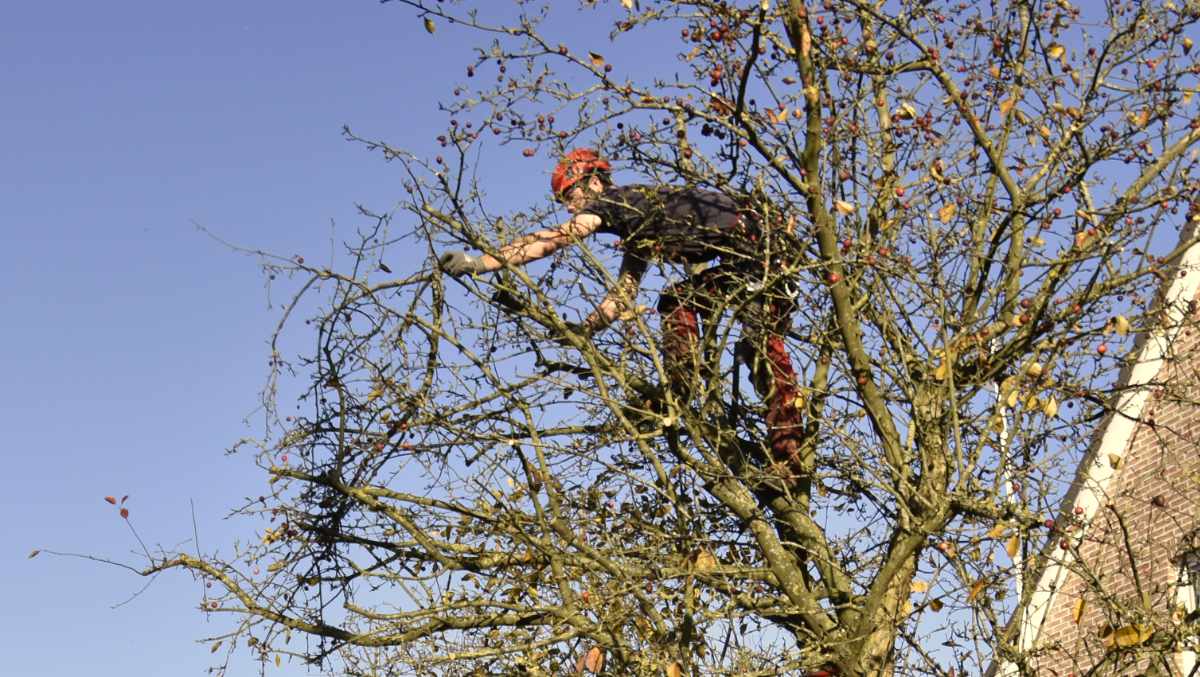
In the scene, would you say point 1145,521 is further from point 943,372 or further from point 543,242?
point 543,242

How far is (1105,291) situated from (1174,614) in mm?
1711

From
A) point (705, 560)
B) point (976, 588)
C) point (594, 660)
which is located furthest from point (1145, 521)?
point (594, 660)

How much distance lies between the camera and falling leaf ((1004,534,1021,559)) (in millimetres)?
6809

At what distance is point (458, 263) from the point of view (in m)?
7.30

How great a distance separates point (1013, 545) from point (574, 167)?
9.56ft

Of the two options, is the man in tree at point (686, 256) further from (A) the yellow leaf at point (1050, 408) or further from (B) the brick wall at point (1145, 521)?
(B) the brick wall at point (1145, 521)

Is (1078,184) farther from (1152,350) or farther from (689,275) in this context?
(1152,350)

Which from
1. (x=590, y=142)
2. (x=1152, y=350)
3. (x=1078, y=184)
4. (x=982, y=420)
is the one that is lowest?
(x=982, y=420)

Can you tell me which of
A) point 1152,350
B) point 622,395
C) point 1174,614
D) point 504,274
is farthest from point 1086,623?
point 504,274

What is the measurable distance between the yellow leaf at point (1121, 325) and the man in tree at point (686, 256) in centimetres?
158

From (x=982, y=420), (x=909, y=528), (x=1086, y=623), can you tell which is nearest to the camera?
(x=909, y=528)

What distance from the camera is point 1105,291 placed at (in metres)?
7.38

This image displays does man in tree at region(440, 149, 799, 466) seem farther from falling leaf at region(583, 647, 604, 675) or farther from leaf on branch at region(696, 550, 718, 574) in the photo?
falling leaf at region(583, 647, 604, 675)

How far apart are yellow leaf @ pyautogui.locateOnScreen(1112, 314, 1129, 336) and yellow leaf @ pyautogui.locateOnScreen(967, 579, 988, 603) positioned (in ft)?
4.59
